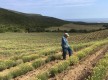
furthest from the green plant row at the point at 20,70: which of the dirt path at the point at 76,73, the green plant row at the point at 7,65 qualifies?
the dirt path at the point at 76,73

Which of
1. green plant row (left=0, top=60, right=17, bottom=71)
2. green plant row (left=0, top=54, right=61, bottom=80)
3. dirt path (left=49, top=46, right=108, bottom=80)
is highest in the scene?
dirt path (left=49, top=46, right=108, bottom=80)

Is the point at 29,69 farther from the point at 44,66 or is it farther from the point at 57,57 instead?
the point at 57,57

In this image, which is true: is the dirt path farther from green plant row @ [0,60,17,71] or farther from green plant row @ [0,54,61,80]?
green plant row @ [0,60,17,71]

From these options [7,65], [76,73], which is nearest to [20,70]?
[76,73]

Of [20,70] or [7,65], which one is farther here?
[7,65]

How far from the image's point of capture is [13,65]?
21.3m

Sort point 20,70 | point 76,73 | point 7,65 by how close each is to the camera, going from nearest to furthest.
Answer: point 76,73 → point 20,70 → point 7,65

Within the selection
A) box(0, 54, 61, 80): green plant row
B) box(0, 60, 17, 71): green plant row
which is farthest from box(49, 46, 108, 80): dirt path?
box(0, 60, 17, 71): green plant row

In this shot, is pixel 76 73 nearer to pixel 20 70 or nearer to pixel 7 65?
pixel 20 70

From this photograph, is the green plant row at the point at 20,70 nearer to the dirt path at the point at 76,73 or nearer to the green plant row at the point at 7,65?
the green plant row at the point at 7,65

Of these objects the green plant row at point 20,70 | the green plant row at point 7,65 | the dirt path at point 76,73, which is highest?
the dirt path at point 76,73

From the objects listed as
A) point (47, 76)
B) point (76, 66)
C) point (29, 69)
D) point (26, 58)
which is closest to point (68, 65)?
point (76, 66)

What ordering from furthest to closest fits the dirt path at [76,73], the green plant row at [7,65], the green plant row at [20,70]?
the green plant row at [7,65]
the green plant row at [20,70]
the dirt path at [76,73]

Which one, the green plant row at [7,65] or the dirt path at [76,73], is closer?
the dirt path at [76,73]
